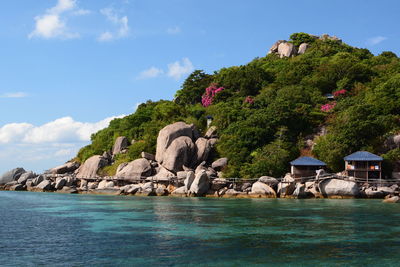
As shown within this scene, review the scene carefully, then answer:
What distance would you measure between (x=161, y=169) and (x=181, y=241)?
113ft

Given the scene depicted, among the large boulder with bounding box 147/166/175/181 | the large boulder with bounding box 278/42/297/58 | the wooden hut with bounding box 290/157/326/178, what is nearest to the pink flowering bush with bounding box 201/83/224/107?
the large boulder with bounding box 147/166/175/181

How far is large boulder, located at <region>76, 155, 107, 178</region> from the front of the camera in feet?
195

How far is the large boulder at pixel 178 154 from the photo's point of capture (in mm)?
51219

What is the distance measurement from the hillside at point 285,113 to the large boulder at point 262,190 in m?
2.49

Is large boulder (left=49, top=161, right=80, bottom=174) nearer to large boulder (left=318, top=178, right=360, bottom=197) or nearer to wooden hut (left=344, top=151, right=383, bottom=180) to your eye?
large boulder (left=318, top=178, right=360, bottom=197)

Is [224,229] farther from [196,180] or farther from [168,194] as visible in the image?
[168,194]

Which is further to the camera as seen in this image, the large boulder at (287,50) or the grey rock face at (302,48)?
the large boulder at (287,50)

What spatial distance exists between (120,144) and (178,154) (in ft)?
53.8


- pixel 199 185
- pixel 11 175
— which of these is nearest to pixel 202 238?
pixel 199 185

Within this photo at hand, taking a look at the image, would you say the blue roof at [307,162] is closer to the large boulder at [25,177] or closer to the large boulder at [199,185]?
the large boulder at [199,185]

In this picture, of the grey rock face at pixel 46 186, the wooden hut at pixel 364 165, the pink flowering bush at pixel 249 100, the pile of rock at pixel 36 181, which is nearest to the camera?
the wooden hut at pixel 364 165

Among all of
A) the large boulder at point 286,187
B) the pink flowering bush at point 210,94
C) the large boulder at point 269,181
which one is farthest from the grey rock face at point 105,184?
the pink flowering bush at point 210,94

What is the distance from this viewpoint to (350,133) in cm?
4712

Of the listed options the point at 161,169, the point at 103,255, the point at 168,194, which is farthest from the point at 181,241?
the point at 161,169
